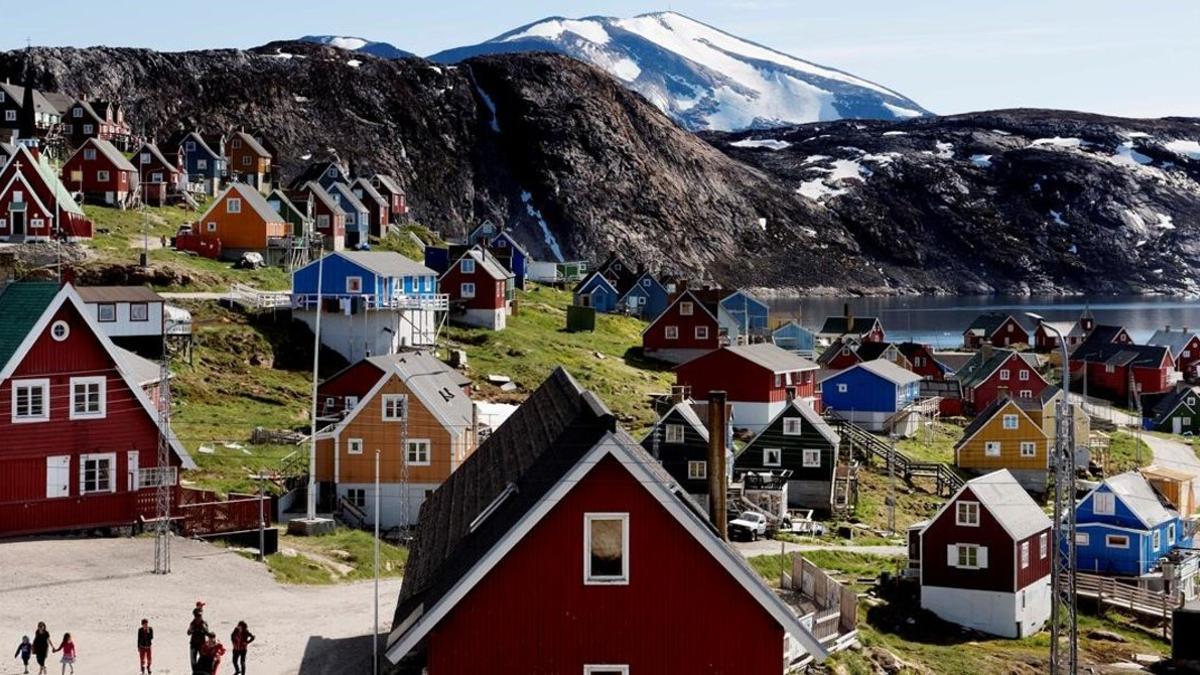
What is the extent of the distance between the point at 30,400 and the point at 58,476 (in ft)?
7.19

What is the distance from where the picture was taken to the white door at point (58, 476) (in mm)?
40344

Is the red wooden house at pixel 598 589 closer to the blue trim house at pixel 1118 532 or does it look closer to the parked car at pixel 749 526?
the parked car at pixel 749 526

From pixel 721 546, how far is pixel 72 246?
217 feet

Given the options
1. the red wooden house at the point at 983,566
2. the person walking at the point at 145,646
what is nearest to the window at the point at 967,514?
the red wooden house at the point at 983,566

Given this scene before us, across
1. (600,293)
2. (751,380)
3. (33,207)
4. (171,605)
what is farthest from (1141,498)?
(600,293)

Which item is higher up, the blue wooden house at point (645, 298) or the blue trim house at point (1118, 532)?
the blue wooden house at point (645, 298)

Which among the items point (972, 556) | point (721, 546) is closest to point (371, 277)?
point (972, 556)

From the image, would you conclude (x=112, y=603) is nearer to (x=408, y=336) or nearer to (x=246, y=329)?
(x=246, y=329)

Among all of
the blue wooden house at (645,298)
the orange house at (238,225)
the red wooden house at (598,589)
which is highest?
the orange house at (238,225)

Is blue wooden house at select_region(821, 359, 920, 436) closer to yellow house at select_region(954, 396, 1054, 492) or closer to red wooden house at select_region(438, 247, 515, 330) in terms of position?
yellow house at select_region(954, 396, 1054, 492)

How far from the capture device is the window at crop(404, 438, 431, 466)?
49469 millimetres

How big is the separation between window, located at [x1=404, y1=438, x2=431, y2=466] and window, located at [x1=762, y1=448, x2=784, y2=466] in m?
18.0

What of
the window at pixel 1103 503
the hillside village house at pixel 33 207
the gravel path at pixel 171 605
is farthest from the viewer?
the hillside village house at pixel 33 207

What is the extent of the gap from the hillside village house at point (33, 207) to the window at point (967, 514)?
52.9m
